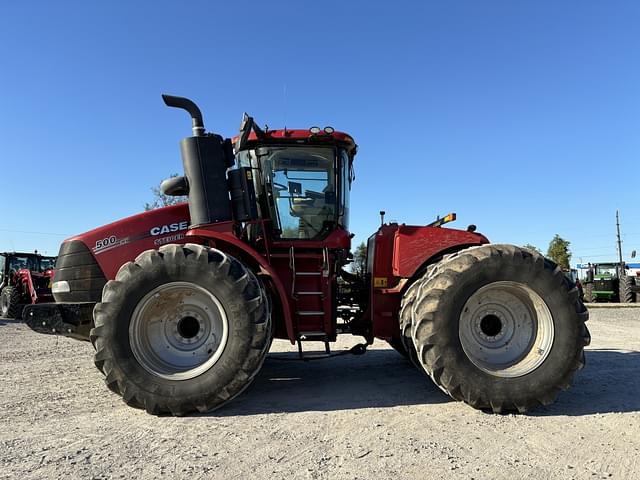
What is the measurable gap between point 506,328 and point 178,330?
3.29 metres

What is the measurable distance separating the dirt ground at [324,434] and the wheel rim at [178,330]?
0.50m

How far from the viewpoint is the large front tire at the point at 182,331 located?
161 inches

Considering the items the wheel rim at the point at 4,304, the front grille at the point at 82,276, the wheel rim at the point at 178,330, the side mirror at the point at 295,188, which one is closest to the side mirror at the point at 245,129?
the side mirror at the point at 295,188

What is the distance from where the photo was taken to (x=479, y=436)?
3.56m

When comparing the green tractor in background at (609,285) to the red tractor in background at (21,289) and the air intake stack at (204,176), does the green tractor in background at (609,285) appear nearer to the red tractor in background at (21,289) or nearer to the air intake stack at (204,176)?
the air intake stack at (204,176)

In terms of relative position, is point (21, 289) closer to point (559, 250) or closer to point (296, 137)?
point (296, 137)

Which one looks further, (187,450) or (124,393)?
(124,393)

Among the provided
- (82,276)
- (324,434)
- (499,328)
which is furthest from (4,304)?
(499,328)

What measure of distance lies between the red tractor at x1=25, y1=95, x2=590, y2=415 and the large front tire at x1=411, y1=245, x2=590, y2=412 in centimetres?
1

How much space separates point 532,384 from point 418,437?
4.40ft

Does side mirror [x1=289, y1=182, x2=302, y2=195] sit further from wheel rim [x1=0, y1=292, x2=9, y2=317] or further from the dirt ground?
wheel rim [x1=0, y1=292, x2=9, y2=317]

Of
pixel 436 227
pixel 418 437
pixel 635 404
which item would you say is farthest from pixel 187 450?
pixel 635 404

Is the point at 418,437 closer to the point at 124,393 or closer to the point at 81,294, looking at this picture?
the point at 124,393

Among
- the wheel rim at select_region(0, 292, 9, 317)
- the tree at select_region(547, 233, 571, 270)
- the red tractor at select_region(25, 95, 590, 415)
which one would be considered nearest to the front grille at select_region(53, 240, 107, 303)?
the red tractor at select_region(25, 95, 590, 415)
